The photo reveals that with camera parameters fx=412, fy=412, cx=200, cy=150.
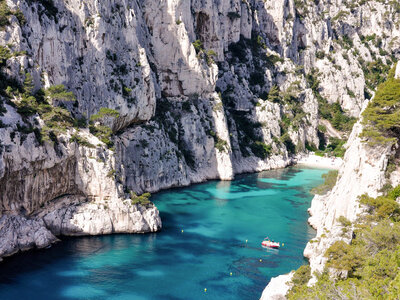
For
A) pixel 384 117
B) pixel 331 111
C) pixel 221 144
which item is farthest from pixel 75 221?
pixel 331 111

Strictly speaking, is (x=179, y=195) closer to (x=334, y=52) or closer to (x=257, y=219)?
(x=257, y=219)

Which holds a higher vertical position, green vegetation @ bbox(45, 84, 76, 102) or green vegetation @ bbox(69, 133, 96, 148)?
green vegetation @ bbox(45, 84, 76, 102)

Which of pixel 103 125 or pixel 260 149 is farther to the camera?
pixel 260 149

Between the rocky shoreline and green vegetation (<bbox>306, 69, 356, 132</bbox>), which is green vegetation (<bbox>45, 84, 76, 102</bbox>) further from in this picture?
green vegetation (<bbox>306, 69, 356, 132</bbox>)

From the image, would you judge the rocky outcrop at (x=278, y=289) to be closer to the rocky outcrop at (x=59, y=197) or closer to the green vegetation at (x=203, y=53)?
the rocky outcrop at (x=59, y=197)

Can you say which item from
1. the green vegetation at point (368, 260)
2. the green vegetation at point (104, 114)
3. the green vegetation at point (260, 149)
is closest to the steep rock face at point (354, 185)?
the green vegetation at point (368, 260)

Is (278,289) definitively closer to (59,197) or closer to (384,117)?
(384,117)

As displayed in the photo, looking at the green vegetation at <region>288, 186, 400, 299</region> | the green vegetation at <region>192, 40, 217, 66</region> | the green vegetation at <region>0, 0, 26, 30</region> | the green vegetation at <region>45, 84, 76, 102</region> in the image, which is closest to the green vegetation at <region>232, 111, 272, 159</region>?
the green vegetation at <region>192, 40, 217, 66</region>
